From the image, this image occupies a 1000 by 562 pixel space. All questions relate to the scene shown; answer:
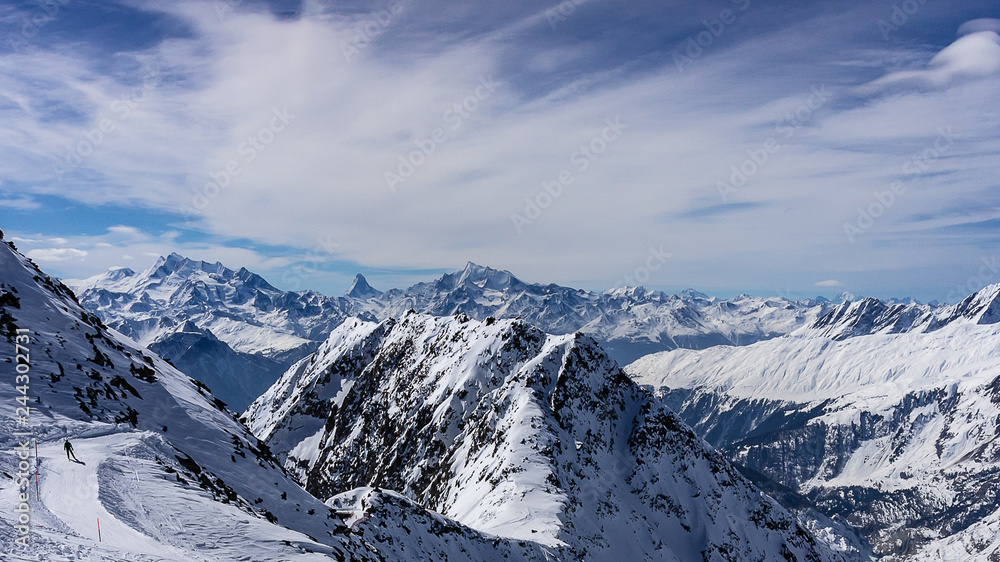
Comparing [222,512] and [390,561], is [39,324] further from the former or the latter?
[390,561]

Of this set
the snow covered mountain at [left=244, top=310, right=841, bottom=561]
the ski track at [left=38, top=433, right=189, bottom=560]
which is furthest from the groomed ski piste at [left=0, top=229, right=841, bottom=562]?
the snow covered mountain at [left=244, top=310, right=841, bottom=561]

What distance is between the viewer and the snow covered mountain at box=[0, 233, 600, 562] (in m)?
32.5

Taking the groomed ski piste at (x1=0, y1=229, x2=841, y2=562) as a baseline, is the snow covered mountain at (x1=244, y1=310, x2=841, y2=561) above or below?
below

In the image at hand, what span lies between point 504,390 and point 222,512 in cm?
10459

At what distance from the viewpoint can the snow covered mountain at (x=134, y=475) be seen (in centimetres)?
3250

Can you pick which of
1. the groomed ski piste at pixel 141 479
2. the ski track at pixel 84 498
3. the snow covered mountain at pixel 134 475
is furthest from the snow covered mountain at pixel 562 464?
the ski track at pixel 84 498

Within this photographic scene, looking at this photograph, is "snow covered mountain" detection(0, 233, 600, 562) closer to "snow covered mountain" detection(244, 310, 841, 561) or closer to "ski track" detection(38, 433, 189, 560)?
"ski track" detection(38, 433, 189, 560)

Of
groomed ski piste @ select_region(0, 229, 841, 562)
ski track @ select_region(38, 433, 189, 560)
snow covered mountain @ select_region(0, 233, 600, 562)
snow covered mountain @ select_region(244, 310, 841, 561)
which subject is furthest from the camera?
snow covered mountain @ select_region(244, 310, 841, 561)

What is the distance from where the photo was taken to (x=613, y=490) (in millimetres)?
120188

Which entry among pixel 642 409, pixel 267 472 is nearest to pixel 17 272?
pixel 267 472

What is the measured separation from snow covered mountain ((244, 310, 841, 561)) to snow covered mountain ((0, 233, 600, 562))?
18.4 meters

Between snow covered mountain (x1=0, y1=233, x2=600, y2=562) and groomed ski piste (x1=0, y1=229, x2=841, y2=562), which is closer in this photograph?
snow covered mountain (x1=0, y1=233, x2=600, y2=562)

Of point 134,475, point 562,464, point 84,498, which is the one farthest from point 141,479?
point 562,464

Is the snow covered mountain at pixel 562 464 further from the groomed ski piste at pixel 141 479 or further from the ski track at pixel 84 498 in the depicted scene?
the ski track at pixel 84 498
